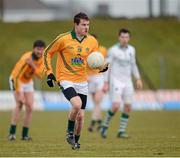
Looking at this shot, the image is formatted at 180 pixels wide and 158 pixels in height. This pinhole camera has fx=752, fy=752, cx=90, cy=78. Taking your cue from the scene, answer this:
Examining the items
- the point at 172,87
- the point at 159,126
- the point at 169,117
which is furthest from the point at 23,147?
the point at 172,87

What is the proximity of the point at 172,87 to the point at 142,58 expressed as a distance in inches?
158

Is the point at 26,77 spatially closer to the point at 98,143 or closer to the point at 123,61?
the point at 123,61

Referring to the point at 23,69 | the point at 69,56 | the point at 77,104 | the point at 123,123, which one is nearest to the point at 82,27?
the point at 69,56

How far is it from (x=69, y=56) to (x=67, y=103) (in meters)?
21.1

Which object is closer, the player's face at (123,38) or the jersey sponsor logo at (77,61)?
the jersey sponsor logo at (77,61)

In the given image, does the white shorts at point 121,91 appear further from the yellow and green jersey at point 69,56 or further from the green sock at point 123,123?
the yellow and green jersey at point 69,56

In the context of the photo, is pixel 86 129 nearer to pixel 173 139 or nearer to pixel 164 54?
pixel 173 139

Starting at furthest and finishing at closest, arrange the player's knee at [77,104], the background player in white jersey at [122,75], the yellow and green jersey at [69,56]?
1. the background player in white jersey at [122,75]
2. the yellow and green jersey at [69,56]
3. the player's knee at [77,104]

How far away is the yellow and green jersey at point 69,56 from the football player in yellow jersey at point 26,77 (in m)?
3.61

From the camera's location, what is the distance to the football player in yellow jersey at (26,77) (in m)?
18.8

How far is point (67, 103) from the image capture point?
36000 millimetres

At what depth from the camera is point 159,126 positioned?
2466cm

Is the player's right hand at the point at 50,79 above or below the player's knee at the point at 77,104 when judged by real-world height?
above

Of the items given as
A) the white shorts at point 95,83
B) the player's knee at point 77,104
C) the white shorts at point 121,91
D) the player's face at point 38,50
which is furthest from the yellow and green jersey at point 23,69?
the white shorts at point 95,83
